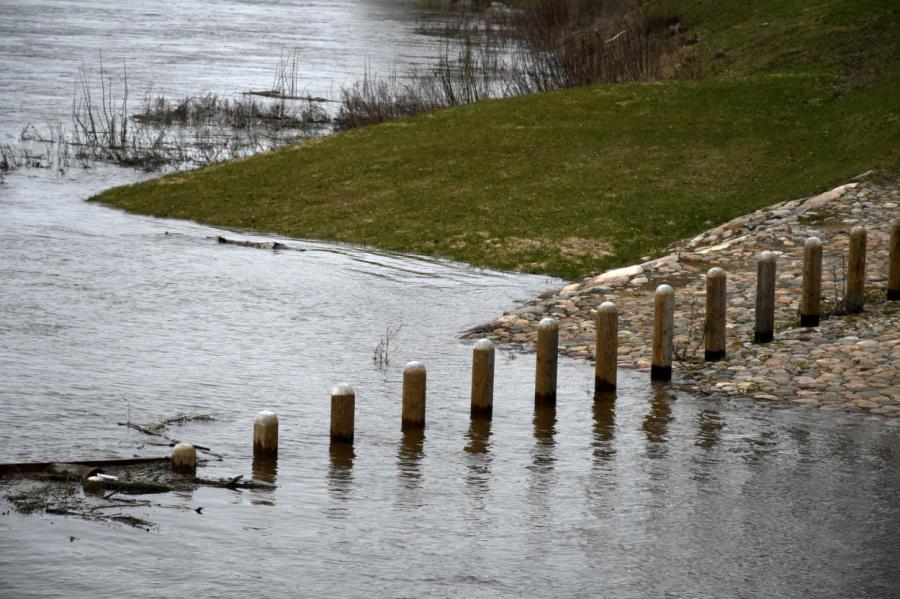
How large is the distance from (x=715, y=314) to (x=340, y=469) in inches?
240

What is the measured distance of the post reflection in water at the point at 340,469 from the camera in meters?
13.1

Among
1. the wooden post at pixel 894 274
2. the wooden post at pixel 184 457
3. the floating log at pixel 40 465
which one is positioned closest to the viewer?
the floating log at pixel 40 465

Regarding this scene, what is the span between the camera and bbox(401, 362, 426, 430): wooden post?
47.9ft

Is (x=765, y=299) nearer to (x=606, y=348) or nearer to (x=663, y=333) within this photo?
(x=663, y=333)

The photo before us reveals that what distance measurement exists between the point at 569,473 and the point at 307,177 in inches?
760

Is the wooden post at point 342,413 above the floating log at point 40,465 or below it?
above

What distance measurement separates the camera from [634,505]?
12852 millimetres

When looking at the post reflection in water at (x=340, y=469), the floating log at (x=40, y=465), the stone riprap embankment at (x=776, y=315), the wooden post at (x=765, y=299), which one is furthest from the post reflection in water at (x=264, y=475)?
the wooden post at (x=765, y=299)

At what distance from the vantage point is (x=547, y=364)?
16000mm

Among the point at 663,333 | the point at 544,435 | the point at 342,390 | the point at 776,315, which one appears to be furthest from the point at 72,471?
the point at 776,315

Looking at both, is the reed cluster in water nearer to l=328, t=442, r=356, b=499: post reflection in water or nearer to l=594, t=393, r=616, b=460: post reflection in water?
l=594, t=393, r=616, b=460: post reflection in water

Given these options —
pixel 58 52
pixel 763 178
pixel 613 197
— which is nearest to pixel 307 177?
pixel 613 197

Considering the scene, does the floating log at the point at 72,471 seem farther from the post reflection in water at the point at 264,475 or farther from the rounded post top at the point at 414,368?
the rounded post top at the point at 414,368

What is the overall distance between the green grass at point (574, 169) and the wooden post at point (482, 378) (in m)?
9.80
